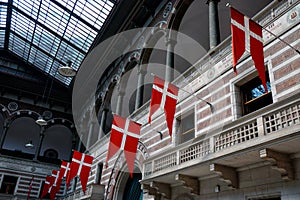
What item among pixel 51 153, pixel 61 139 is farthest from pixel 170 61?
pixel 51 153

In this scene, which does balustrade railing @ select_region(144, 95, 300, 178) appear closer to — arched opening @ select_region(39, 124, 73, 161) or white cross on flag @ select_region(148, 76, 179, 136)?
white cross on flag @ select_region(148, 76, 179, 136)

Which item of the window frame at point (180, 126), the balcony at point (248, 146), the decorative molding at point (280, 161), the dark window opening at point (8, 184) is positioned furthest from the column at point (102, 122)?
the decorative molding at point (280, 161)

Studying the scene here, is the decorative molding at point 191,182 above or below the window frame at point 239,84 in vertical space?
below

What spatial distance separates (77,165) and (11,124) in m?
20.6

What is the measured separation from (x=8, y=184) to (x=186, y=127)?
85.6 ft

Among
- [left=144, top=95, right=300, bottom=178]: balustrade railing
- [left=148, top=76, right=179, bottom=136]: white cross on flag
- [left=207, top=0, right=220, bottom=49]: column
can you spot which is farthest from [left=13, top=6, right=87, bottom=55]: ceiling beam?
[left=144, top=95, right=300, bottom=178]: balustrade railing

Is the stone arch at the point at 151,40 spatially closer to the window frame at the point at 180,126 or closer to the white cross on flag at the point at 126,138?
the window frame at the point at 180,126

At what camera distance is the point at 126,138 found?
1247cm

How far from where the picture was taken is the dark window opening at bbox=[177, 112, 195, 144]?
12883mm

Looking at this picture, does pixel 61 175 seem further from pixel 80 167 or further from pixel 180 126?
pixel 180 126

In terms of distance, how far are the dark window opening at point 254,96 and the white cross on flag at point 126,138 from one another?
16.2ft

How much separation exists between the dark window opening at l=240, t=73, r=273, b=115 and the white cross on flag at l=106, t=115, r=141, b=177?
493cm

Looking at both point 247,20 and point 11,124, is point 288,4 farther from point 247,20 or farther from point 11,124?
point 11,124

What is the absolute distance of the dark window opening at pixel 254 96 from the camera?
9578 mm
